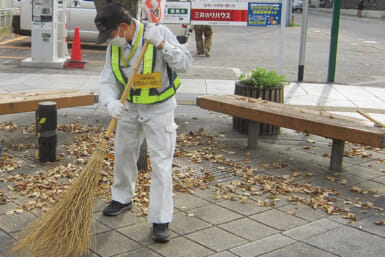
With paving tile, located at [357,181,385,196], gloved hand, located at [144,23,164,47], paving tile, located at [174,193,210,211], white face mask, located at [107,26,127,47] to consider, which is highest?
gloved hand, located at [144,23,164,47]

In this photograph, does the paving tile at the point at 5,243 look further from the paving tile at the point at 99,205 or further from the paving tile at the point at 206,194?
the paving tile at the point at 206,194

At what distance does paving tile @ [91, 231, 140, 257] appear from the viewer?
13.8 feet

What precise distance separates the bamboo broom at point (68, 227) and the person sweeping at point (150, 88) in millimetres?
215

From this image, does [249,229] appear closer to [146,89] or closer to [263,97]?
[146,89]

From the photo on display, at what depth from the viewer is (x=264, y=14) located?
10.7 m

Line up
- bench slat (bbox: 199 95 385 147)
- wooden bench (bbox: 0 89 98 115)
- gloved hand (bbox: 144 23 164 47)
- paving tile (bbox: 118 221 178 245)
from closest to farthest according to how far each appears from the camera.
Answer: gloved hand (bbox: 144 23 164 47)
paving tile (bbox: 118 221 178 245)
bench slat (bbox: 199 95 385 147)
wooden bench (bbox: 0 89 98 115)

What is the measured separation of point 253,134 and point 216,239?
9.45 feet

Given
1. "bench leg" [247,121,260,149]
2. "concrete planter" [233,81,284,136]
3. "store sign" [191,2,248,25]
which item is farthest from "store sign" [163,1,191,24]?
"bench leg" [247,121,260,149]

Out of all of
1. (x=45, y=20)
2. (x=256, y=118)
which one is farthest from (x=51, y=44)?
(x=256, y=118)

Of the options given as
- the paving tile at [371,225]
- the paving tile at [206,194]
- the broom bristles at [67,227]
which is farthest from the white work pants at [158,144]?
the paving tile at [371,225]

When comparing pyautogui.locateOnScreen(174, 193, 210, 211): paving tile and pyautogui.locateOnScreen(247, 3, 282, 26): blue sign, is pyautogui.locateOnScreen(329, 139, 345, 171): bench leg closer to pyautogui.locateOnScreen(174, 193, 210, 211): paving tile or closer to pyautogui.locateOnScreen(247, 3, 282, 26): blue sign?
pyautogui.locateOnScreen(174, 193, 210, 211): paving tile

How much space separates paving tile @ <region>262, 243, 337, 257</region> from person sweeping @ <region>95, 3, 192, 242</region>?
870 millimetres

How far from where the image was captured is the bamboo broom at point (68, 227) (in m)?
3.93

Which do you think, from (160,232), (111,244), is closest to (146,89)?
(160,232)
